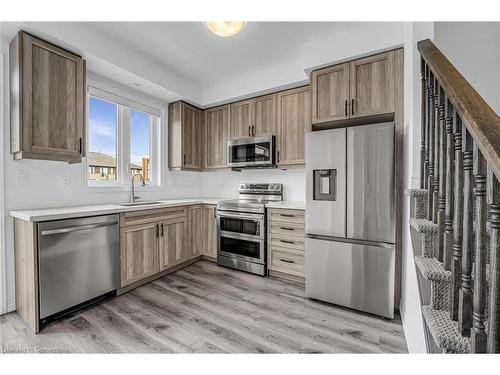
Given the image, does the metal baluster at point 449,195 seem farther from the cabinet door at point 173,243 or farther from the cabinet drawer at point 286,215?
the cabinet door at point 173,243

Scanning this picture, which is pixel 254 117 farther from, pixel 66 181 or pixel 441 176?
pixel 441 176

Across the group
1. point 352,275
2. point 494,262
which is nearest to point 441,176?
point 494,262

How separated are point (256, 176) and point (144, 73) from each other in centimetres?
202

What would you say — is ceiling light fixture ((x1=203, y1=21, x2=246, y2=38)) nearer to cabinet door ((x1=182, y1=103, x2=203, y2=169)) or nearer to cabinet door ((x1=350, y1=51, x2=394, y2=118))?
cabinet door ((x1=350, y1=51, x2=394, y2=118))

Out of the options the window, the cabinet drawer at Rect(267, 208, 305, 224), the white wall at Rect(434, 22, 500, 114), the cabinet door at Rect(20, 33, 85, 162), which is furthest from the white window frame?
the white wall at Rect(434, 22, 500, 114)

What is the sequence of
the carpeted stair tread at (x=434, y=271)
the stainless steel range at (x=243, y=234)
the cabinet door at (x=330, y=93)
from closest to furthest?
1. the carpeted stair tread at (x=434, y=271)
2. the cabinet door at (x=330, y=93)
3. the stainless steel range at (x=243, y=234)

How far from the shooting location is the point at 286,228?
286 centimetres

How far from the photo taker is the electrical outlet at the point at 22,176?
2197 mm

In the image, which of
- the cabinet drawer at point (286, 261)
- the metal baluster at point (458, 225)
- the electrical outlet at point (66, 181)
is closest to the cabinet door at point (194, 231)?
the cabinet drawer at point (286, 261)

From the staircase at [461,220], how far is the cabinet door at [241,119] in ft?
7.80

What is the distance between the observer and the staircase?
0.64 metres

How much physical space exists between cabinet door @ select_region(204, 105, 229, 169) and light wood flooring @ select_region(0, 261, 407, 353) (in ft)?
6.41

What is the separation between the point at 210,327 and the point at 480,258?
1864 mm

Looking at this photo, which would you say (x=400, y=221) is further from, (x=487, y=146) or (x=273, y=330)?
(x=487, y=146)
